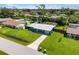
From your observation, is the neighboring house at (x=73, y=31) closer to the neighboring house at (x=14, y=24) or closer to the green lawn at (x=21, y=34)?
the green lawn at (x=21, y=34)

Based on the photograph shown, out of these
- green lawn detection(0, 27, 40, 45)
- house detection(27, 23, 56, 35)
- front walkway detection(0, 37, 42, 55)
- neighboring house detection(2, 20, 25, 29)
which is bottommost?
front walkway detection(0, 37, 42, 55)

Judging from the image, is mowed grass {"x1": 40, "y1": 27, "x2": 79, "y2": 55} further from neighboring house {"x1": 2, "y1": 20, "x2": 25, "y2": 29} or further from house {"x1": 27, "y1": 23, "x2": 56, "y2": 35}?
neighboring house {"x1": 2, "y1": 20, "x2": 25, "y2": 29}

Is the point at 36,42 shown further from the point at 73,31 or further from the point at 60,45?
the point at 73,31

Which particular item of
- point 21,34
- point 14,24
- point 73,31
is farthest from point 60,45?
point 14,24

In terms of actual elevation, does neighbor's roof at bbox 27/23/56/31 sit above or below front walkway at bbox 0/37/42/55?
above

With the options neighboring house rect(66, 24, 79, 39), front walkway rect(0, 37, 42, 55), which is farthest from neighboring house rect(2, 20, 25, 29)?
neighboring house rect(66, 24, 79, 39)

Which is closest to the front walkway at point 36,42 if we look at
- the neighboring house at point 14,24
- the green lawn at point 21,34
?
the green lawn at point 21,34

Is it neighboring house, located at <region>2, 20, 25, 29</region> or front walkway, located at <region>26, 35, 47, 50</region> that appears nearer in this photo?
front walkway, located at <region>26, 35, 47, 50</region>
